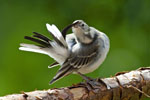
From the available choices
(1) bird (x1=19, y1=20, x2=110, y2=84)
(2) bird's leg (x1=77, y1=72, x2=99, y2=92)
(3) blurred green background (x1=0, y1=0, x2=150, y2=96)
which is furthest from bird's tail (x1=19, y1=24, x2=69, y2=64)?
(3) blurred green background (x1=0, y1=0, x2=150, y2=96)

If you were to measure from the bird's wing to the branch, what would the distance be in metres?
0.07

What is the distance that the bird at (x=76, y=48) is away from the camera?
880 mm

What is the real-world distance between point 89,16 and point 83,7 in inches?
2.1

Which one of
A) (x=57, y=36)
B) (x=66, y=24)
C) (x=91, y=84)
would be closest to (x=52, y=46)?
(x=57, y=36)

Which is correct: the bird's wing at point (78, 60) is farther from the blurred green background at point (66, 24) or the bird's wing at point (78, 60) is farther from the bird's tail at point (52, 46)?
the blurred green background at point (66, 24)

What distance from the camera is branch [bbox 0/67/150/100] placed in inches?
29.8

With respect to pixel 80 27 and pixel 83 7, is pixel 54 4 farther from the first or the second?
pixel 80 27

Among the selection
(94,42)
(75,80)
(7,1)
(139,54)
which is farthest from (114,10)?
(94,42)

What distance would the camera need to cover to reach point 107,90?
2.81 ft

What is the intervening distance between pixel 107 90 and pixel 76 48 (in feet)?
0.55

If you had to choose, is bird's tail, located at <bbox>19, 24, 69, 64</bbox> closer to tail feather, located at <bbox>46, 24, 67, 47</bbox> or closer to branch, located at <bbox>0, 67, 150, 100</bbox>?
tail feather, located at <bbox>46, 24, 67, 47</bbox>

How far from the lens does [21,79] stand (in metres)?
1.45

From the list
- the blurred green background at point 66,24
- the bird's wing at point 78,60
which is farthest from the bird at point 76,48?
the blurred green background at point 66,24

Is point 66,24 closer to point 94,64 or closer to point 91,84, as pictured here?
point 94,64
